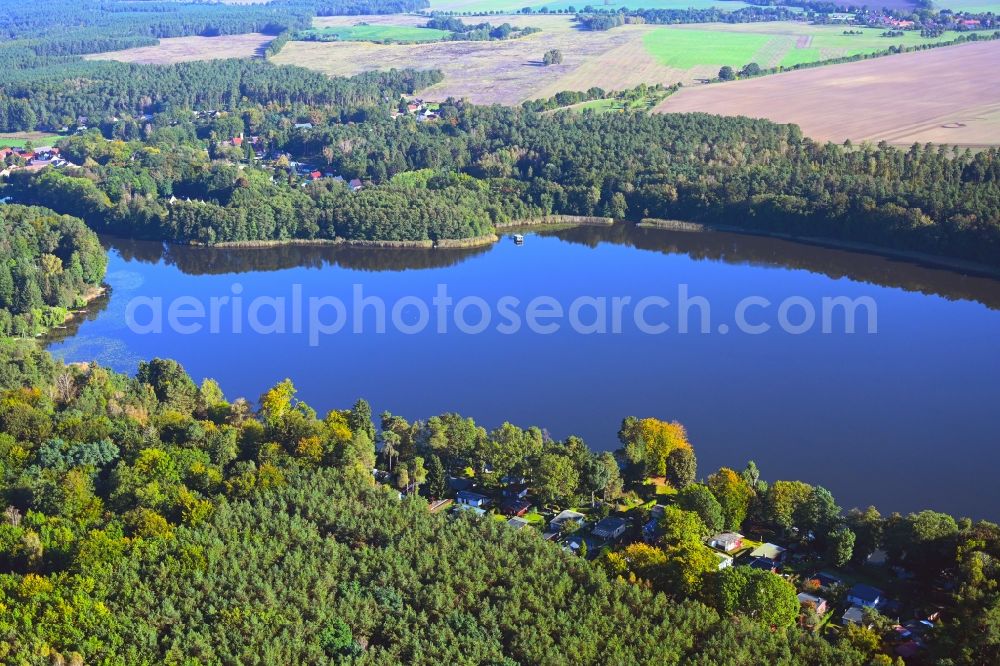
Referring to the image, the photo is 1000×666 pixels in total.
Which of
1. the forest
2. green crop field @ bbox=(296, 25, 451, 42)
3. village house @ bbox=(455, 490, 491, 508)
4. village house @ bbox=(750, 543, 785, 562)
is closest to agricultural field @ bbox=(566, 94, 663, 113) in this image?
green crop field @ bbox=(296, 25, 451, 42)

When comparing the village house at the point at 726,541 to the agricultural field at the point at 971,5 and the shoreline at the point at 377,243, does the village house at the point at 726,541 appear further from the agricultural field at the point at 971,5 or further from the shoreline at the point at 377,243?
the agricultural field at the point at 971,5

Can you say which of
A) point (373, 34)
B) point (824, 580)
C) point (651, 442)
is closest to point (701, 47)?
point (373, 34)

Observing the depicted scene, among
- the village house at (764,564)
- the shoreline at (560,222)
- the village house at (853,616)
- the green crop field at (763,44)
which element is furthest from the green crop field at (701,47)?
the village house at (853,616)

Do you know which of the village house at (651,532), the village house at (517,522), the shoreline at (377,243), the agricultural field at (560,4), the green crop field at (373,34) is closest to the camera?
the village house at (651,532)

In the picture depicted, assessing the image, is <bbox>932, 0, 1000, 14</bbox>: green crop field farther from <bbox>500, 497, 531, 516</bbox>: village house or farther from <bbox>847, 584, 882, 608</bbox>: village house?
<bbox>847, 584, 882, 608</bbox>: village house

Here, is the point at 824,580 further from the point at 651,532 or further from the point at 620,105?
the point at 620,105

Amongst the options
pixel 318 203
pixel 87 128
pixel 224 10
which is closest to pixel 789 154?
pixel 318 203

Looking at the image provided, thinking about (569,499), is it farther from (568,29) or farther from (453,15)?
(453,15)
